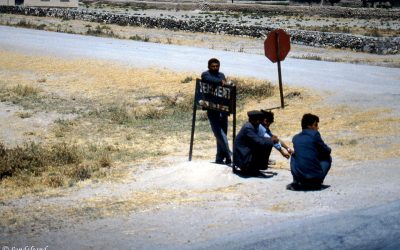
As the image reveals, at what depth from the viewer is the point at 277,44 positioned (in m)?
14.4

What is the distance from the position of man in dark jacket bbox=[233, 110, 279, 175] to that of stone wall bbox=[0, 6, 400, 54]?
24309 millimetres

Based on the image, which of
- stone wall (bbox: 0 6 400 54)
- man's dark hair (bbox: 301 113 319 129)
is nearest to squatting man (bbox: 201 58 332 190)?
man's dark hair (bbox: 301 113 319 129)

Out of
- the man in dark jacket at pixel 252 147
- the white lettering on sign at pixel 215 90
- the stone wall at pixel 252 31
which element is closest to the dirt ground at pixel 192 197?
the man in dark jacket at pixel 252 147

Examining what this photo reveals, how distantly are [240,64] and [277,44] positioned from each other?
843 cm

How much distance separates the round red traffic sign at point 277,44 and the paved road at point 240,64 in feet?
7.80

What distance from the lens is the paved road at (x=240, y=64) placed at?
16719 mm

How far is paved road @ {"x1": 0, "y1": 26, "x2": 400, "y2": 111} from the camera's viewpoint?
54.9 feet

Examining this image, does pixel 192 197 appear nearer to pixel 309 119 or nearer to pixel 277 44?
pixel 309 119

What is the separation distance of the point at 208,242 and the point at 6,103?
13.8 m

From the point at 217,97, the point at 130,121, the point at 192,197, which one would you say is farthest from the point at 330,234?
the point at 130,121

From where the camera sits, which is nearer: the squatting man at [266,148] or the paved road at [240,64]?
the squatting man at [266,148]

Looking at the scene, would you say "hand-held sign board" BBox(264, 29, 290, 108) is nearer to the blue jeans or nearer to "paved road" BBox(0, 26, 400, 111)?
"paved road" BBox(0, 26, 400, 111)

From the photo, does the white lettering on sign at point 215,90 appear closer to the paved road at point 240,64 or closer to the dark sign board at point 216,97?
the dark sign board at point 216,97

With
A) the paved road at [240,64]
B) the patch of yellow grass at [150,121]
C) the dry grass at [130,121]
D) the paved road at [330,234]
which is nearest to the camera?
the paved road at [330,234]
